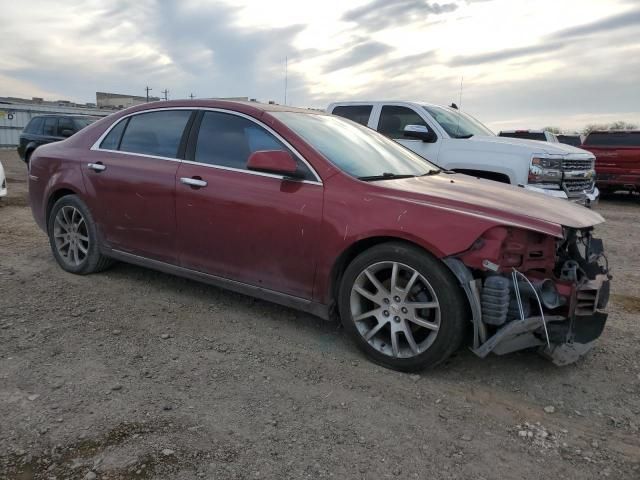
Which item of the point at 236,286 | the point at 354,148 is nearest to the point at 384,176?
the point at 354,148

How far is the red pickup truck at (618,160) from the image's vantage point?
12555mm

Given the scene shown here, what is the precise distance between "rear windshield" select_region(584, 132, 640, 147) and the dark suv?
13902mm

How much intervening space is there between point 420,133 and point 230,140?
4.37 m

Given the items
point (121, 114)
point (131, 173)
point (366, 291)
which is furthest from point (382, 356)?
point (121, 114)

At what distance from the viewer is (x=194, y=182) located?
405 centimetres

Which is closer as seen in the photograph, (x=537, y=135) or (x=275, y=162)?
(x=275, y=162)

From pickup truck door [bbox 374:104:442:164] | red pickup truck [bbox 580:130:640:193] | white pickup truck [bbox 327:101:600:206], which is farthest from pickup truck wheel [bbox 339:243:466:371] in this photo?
red pickup truck [bbox 580:130:640:193]

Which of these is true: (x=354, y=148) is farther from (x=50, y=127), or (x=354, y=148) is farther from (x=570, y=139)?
(x=570, y=139)

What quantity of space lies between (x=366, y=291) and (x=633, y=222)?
28.3ft

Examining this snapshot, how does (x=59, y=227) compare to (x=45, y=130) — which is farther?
(x=45, y=130)

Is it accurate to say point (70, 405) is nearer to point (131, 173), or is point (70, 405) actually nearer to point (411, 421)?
point (411, 421)

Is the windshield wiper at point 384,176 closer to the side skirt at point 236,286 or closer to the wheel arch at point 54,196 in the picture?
the side skirt at point 236,286

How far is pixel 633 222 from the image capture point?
32.4ft

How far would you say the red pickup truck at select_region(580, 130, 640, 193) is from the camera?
12.6 metres
